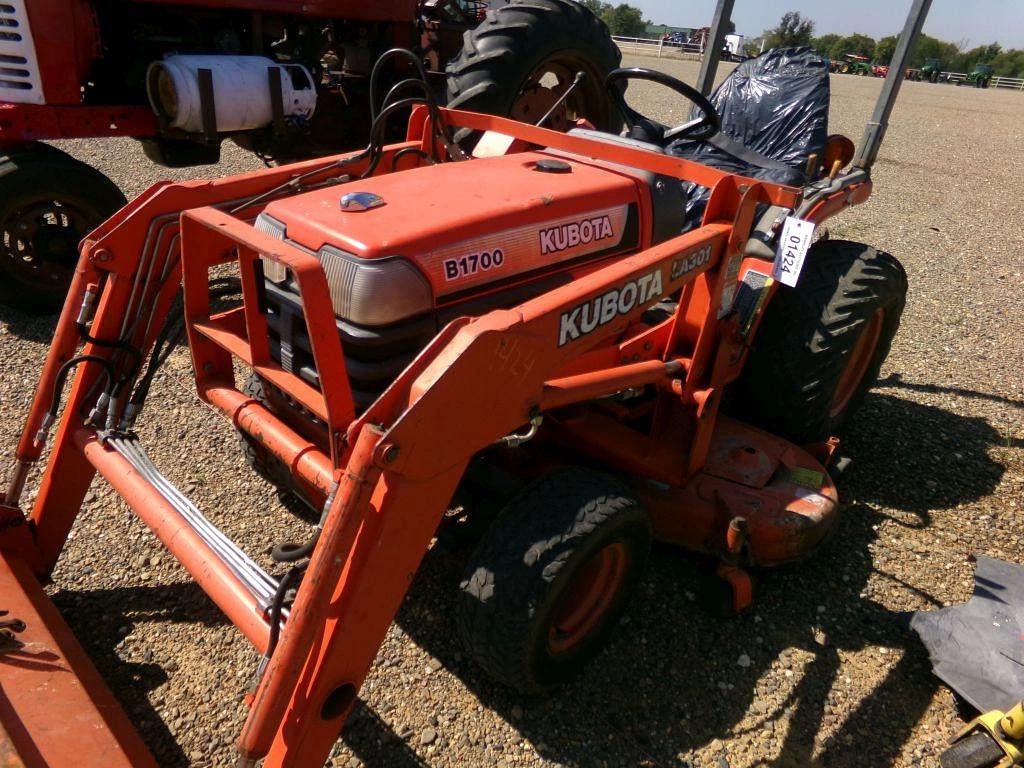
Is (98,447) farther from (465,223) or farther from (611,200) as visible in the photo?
(611,200)

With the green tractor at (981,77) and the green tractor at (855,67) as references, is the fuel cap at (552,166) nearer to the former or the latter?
the green tractor at (855,67)

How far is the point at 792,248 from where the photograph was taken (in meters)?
2.52

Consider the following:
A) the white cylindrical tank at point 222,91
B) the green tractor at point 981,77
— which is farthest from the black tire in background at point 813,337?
the green tractor at point 981,77

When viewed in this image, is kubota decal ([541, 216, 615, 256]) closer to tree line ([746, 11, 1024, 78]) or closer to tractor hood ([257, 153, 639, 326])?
tractor hood ([257, 153, 639, 326])

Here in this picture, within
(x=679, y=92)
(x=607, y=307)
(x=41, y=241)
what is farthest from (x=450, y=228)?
(x=41, y=241)

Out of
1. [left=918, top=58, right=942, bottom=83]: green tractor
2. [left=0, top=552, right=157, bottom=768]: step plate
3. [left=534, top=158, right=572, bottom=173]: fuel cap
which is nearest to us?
[left=0, top=552, right=157, bottom=768]: step plate

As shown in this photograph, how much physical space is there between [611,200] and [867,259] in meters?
1.25

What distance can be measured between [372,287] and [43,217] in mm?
3378

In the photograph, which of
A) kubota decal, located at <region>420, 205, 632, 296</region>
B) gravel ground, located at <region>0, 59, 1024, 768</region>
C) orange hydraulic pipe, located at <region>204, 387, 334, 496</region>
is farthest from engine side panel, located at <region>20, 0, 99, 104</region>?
kubota decal, located at <region>420, 205, 632, 296</region>

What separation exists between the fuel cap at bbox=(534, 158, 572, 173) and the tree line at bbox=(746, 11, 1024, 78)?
1983 inches

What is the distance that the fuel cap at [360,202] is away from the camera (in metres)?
2.13

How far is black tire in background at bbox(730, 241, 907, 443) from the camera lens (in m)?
2.96

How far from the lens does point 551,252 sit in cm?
234

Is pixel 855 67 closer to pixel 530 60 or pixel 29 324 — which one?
pixel 530 60
